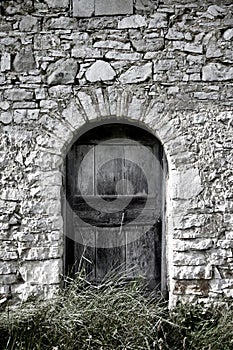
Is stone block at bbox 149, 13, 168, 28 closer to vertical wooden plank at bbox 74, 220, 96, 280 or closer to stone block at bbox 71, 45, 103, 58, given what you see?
stone block at bbox 71, 45, 103, 58

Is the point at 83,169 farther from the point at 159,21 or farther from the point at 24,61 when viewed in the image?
the point at 159,21

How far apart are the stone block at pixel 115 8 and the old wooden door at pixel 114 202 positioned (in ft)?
3.49

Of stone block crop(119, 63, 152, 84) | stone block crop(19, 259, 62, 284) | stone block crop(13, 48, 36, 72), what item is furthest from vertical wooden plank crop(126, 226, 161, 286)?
stone block crop(13, 48, 36, 72)

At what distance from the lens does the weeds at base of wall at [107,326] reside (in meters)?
4.36

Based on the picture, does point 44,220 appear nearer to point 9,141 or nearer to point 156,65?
point 9,141

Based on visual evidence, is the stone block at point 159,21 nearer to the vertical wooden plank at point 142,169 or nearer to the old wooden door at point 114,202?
the old wooden door at point 114,202

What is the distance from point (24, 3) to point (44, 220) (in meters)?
2.00

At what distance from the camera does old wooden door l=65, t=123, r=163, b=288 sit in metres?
5.30

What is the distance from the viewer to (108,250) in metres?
5.31

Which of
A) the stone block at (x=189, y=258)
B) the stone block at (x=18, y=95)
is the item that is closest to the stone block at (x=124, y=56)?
the stone block at (x=18, y=95)

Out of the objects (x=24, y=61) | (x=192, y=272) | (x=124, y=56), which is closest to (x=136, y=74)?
(x=124, y=56)

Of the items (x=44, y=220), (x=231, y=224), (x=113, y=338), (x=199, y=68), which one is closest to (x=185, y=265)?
(x=231, y=224)

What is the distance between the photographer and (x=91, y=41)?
4.98m

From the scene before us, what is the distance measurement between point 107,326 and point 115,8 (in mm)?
2815
